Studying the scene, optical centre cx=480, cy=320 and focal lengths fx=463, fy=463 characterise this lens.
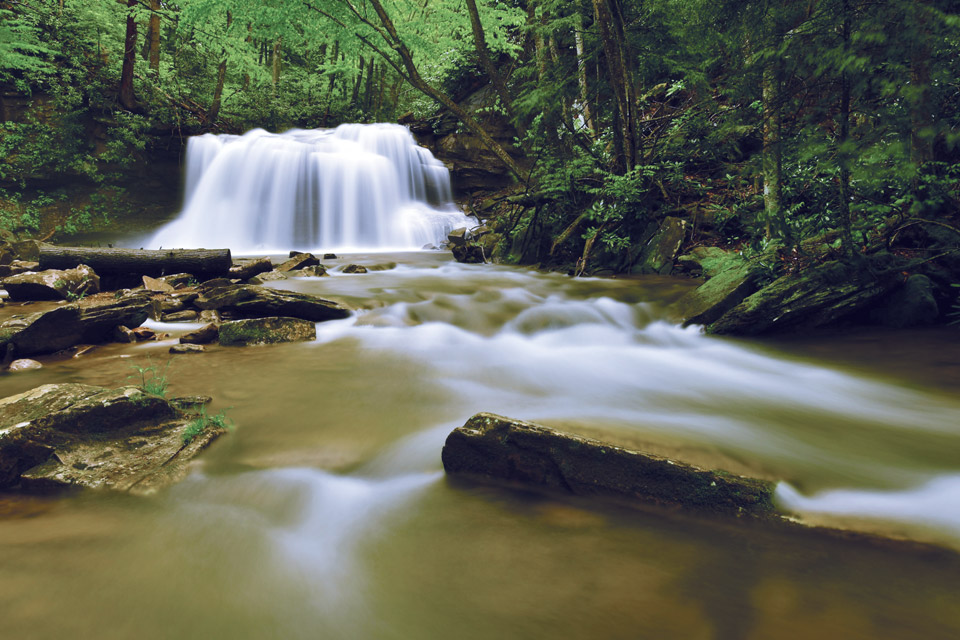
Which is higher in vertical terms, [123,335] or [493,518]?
[493,518]

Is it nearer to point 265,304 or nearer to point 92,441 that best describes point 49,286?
point 265,304

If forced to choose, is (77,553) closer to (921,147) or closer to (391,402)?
(391,402)

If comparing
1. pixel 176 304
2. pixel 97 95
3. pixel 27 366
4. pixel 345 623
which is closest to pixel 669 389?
pixel 345 623

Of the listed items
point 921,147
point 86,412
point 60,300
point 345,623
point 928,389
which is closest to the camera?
point 345,623

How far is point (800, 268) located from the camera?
513 centimetres

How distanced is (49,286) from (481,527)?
759cm

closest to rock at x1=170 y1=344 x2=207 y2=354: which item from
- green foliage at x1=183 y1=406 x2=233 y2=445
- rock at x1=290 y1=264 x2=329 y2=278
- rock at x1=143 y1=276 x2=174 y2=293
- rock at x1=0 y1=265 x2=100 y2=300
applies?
green foliage at x1=183 y1=406 x2=233 y2=445

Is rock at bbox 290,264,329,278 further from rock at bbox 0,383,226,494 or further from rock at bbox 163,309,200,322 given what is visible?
rock at bbox 0,383,226,494

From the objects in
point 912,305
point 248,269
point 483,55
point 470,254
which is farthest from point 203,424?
point 483,55

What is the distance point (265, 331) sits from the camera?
16.4 feet

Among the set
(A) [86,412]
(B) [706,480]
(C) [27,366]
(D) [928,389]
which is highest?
(D) [928,389]

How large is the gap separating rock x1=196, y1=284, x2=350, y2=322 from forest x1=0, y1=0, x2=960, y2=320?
5.14 m

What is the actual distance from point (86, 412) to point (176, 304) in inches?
161

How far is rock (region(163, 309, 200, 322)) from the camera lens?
18.9ft
